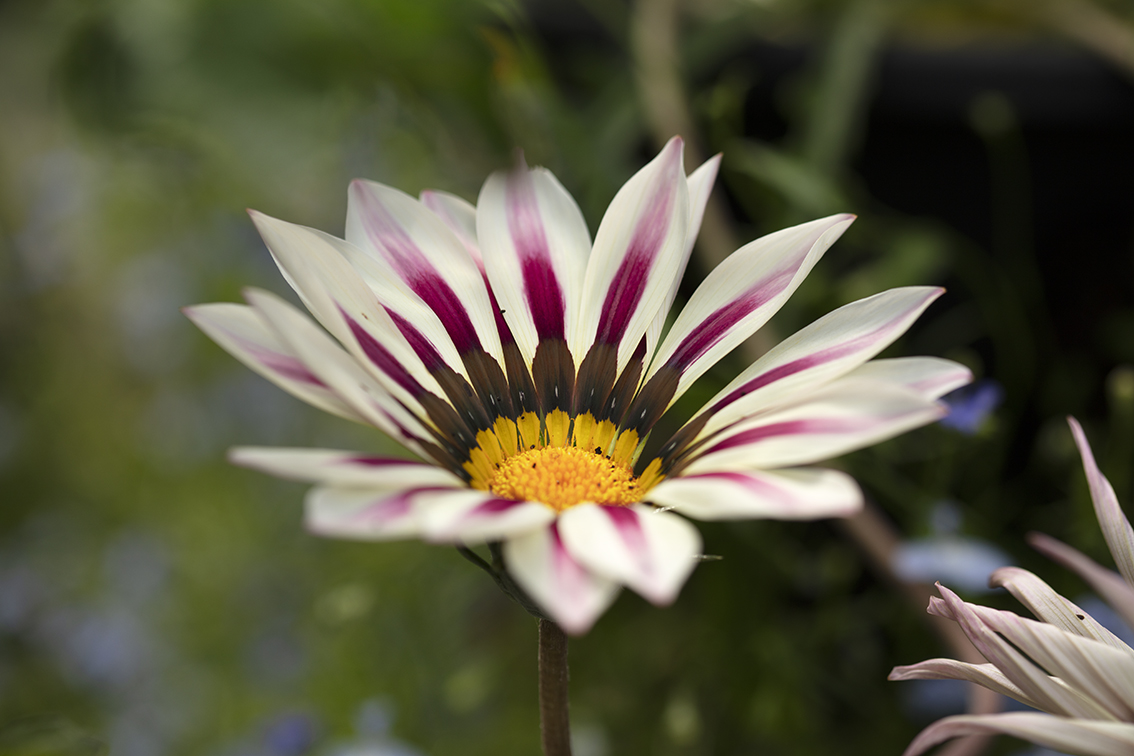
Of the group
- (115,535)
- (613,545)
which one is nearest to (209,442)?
(115,535)

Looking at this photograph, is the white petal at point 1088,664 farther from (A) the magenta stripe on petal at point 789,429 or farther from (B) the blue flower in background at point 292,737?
(B) the blue flower in background at point 292,737

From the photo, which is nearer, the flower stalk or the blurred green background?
the flower stalk

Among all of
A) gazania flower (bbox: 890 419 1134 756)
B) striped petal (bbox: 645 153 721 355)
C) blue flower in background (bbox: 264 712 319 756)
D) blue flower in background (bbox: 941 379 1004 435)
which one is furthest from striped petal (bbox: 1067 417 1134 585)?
blue flower in background (bbox: 264 712 319 756)

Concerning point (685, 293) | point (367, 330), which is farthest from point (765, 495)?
point (685, 293)

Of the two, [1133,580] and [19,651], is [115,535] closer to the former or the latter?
[19,651]

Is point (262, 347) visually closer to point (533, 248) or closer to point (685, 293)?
point (533, 248)

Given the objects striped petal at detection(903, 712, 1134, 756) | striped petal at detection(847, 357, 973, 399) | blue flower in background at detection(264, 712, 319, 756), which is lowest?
blue flower in background at detection(264, 712, 319, 756)

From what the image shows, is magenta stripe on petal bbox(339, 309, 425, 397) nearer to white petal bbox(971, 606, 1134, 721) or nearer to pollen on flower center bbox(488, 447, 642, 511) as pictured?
pollen on flower center bbox(488, 447, 642, 511)
